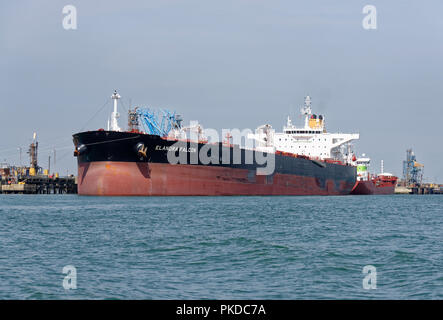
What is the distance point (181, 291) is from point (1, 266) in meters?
5.24

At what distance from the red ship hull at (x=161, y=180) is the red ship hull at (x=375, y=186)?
24362mm

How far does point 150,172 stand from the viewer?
4178 cm

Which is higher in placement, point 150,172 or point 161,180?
point 150,172

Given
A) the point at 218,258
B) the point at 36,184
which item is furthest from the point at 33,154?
the point at 218,258

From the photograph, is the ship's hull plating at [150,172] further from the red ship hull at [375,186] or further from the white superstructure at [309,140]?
the red ship hull at [375,186]

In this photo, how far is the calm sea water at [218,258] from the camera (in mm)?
11086

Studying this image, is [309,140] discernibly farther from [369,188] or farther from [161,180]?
[161,180]

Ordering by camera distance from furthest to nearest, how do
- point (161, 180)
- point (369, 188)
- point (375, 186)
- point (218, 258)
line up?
point (375, 186), point (369, 188), point (161, 180), point (218, 258)

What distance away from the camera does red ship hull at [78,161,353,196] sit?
136 feet

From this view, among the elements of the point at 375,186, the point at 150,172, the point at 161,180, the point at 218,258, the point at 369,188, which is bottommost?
the point at 218,258

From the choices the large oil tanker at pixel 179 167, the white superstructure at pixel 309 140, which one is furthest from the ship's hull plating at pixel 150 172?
the white superstructure at pixel 309 140

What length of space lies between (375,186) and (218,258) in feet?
221
